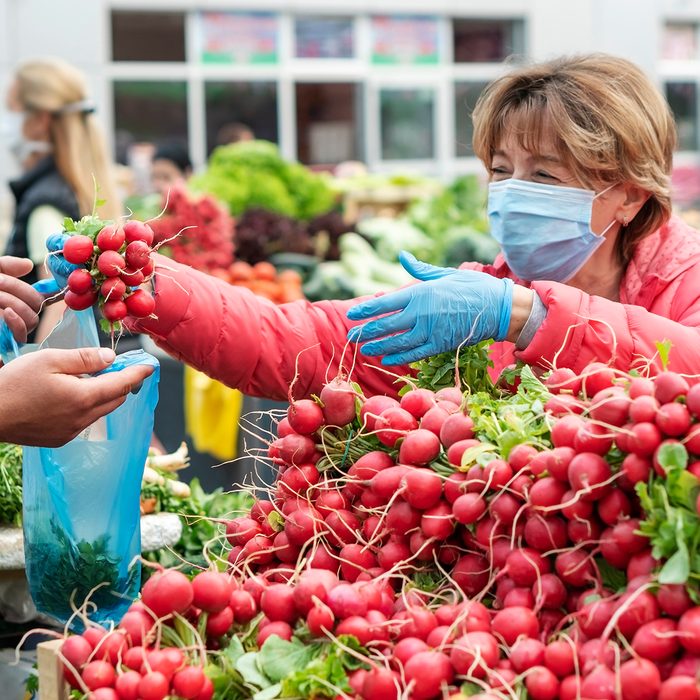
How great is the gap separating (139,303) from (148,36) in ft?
38.6

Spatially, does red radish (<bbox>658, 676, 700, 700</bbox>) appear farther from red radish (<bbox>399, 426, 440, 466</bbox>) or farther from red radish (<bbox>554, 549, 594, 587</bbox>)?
red radish (<bbox>399, 426, 440, 466</bbox>)

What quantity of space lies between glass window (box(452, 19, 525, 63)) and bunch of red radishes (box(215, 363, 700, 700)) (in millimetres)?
13888

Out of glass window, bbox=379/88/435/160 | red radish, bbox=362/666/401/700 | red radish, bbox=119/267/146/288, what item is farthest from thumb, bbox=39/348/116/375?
glass window, bbox=379/88/435/160

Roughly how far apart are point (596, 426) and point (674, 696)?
37cm

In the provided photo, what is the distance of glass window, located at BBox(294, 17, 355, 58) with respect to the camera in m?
13.8

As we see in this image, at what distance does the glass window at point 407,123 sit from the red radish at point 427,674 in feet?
44.4

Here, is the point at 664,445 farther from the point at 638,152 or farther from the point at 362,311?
the point at 638,152

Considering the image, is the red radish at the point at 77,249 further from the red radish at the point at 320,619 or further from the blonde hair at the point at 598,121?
the blonde hair at the point at 598,121

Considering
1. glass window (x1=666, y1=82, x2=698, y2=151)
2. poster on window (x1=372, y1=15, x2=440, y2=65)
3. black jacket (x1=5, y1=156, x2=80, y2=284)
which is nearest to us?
black jacket (x1=5, y1=156, x2=80, y2=284)

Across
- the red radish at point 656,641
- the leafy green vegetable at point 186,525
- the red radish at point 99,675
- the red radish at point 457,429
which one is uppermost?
the red radish at point 457,429

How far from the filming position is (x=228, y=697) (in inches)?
59.5

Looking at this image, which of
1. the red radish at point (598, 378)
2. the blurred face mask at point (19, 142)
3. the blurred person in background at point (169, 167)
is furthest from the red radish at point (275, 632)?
the blurred person in background at point (169, 167)

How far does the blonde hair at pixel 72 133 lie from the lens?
4.44m

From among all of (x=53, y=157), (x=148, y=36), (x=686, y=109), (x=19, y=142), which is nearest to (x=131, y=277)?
(x=53, y=157)
